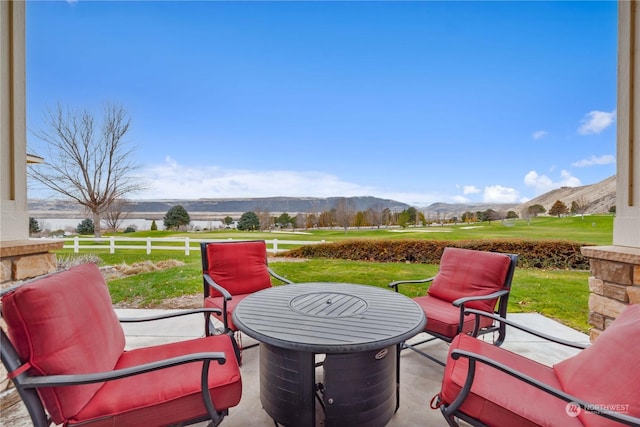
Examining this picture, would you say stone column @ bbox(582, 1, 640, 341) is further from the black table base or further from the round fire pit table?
the black table base

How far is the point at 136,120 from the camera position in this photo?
951 cm

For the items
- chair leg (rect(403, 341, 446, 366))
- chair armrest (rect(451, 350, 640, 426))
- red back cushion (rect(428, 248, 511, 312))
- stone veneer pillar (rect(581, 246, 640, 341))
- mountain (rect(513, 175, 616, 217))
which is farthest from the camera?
mountain (rect(513, 175, 616, 217))

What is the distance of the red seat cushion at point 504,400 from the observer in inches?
51.7

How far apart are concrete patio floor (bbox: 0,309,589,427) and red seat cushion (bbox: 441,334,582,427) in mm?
584

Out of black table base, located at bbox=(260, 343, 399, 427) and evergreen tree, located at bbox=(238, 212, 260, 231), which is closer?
black table base, located at bbox=(260, 343, 399, 427)

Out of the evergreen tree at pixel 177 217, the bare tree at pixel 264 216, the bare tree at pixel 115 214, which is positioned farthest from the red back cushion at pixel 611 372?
the bare tree at pixel 115 214

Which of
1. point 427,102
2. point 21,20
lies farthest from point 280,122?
point 21,20

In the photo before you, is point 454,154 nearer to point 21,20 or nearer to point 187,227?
point 21,20

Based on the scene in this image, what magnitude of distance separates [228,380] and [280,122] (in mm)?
7170

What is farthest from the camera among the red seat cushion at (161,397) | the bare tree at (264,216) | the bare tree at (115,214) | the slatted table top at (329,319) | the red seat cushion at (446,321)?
the bare tree at (264,216)

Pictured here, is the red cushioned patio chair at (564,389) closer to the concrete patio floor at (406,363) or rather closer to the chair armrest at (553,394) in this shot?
the chair armrest at (553,394)

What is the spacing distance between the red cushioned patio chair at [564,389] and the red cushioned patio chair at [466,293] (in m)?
0.73

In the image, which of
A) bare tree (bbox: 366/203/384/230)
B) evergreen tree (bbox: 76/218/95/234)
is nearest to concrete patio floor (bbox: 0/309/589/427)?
bare tree (bbox: 366/203/384/230)

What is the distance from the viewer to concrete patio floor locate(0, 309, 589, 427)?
1922 millimetres
